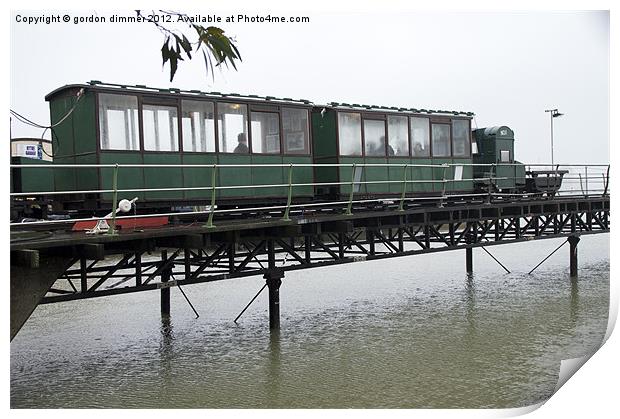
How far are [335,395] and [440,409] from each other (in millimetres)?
1700

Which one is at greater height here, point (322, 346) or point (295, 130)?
point (295, 130)

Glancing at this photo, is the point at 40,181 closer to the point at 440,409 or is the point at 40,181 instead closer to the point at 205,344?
the point at 205,344

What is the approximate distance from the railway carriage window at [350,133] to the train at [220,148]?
0.10ft

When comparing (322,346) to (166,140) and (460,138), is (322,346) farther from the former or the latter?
(460,138)

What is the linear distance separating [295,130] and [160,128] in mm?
3487

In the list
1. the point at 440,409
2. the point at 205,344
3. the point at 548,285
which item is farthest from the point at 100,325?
the point at 548,285

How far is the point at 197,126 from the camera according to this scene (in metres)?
14.7

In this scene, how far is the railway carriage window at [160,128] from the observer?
1400 centimetres

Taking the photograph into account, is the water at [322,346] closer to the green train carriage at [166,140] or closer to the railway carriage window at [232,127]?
the green train carriage at [166,140]

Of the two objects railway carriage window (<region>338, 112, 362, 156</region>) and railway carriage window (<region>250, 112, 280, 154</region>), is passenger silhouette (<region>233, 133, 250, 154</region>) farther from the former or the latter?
railway carriage window (<region>338, 112, 362, 156</region>)

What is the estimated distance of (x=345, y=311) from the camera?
60.0ft

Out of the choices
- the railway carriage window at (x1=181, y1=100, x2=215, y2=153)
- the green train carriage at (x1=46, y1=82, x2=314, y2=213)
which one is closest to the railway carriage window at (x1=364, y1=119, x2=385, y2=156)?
the green train carriage at (x1=46, y1=82, x2=314, y2=213)

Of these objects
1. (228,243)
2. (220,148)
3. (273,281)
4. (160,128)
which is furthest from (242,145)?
(228,243)

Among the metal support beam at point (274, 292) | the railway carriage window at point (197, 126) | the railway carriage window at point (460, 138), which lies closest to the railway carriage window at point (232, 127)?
the railway carriage window at point (197, 126)
